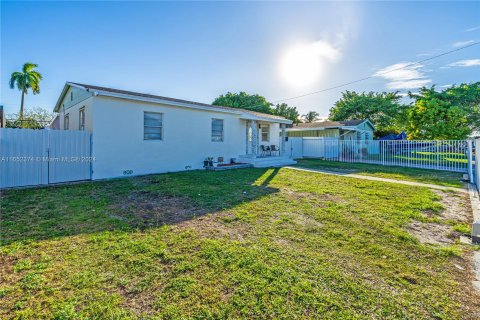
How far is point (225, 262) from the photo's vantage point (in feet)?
9.49

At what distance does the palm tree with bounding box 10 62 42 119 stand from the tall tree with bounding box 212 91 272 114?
22.6 m

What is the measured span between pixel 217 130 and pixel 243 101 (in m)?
21.5

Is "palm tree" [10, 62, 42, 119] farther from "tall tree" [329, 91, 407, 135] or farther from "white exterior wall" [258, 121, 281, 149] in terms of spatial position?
"tall tree" [329, 91, 407, 135]

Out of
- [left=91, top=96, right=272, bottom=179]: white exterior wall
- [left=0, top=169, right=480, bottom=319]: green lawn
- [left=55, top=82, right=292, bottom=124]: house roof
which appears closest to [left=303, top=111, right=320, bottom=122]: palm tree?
[left=55, top=82, right=292, bottom=124]: house roof

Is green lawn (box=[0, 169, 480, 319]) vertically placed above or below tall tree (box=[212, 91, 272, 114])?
below

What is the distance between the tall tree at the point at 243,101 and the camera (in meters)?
33.1

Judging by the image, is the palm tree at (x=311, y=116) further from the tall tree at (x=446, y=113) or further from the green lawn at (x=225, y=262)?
the green lawn at (x=225, y=262)

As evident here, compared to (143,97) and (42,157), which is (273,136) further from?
(42,157)

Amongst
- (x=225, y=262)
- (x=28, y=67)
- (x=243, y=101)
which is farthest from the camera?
(x=243, y=101)

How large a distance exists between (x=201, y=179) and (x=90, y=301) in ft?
22.2

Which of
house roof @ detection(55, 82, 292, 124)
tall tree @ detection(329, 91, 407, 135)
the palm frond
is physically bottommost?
house roof @ detection(55, 82, 292, 124)

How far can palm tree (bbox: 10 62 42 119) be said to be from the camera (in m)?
26.2

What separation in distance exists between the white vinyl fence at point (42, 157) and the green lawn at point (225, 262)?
236cm

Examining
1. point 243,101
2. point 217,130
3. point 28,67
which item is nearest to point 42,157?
point 217,130
